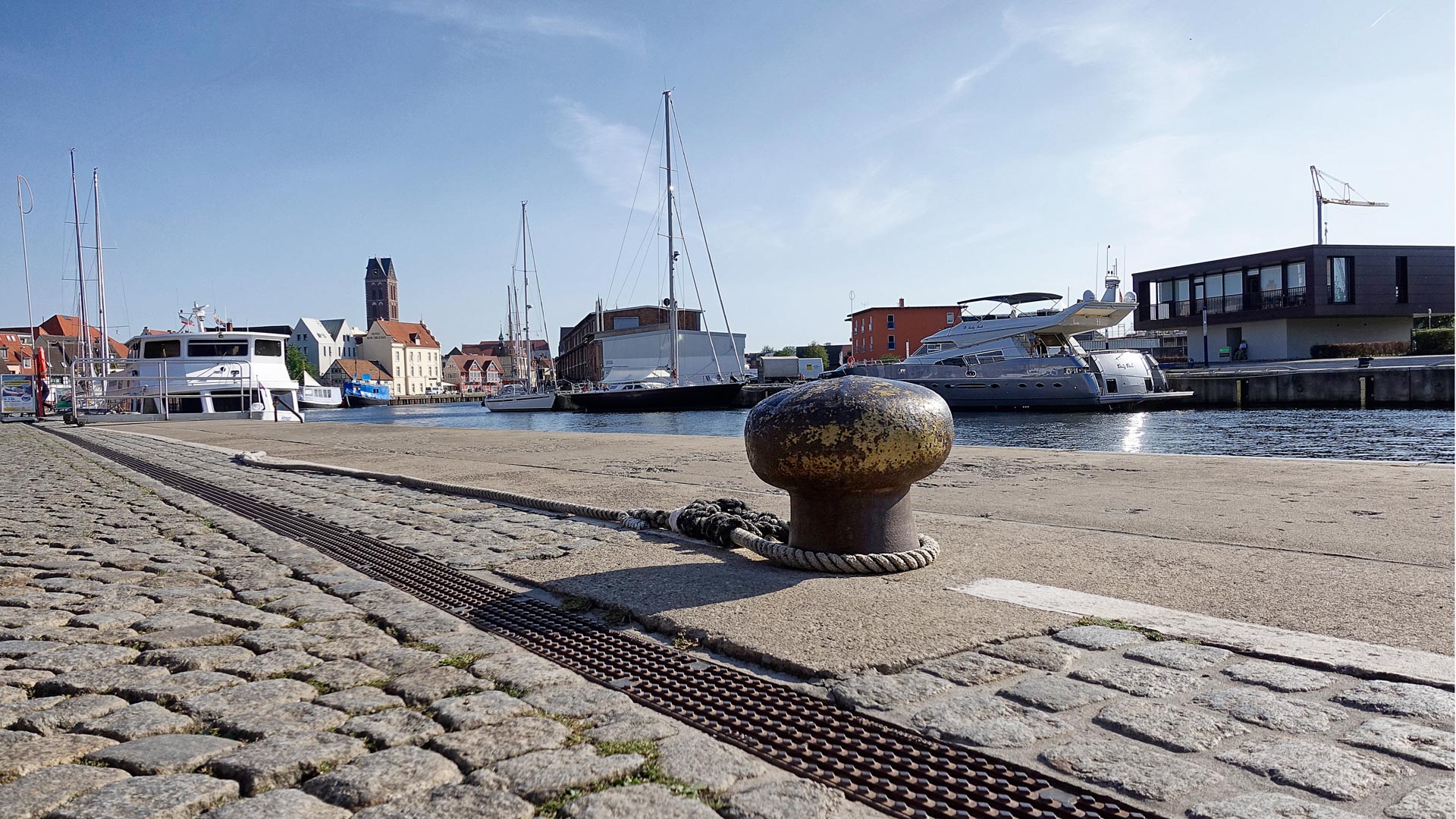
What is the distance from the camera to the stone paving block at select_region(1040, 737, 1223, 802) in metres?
1.93

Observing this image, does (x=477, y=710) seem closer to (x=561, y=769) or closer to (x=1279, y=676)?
(x=561, y=769)

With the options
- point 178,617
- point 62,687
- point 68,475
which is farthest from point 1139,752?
point 68,475

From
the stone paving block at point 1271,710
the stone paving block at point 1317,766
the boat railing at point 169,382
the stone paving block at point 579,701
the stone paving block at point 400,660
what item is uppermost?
the boat railing at point 169,382

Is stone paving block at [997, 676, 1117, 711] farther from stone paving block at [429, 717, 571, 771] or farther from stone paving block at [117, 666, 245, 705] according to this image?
stone paving block at [117, 666, 245, 705]

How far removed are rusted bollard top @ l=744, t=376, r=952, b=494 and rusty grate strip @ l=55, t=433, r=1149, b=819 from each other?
1.11 m

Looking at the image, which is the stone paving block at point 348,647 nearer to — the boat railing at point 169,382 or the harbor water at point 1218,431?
the harbor water at point 1218,431

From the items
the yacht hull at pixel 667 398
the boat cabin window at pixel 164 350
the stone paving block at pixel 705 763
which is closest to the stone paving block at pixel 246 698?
the stone paving block at pixel 705 763

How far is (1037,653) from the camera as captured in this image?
2.81 m

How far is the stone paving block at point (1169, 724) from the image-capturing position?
7.05 feet

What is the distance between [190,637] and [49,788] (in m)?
1.31

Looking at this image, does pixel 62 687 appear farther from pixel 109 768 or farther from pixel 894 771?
pixel 894 771

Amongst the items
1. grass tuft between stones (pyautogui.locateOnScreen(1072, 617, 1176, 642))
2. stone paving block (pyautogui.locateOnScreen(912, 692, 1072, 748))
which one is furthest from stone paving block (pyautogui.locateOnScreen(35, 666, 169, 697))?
grass tuft between stones (pyautogui.locateOnScreen(1072, 617, 1176, 642))

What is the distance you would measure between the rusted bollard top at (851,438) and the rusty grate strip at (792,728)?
3.65 feet

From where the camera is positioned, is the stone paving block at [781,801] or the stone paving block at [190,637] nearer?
the stone paving block at [781,801]
